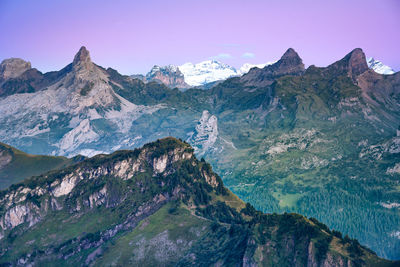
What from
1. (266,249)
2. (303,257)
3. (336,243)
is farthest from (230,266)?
(336,243)

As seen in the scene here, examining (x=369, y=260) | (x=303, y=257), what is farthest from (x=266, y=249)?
(x=369, y=260)

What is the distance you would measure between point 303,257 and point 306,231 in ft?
43.9

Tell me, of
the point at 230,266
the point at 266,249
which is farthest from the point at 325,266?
the point at 230,266

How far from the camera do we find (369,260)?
179m

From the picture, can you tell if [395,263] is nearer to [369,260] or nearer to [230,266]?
[369,260]

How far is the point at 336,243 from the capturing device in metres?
189

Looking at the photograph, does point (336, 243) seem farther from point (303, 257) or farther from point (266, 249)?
point (266, 249)

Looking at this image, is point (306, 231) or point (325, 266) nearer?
point (325, 266)

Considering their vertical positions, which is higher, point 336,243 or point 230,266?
point 336,243

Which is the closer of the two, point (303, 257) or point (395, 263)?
point (395, 263)

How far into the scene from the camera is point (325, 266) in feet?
592

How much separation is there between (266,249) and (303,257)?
1870 cm

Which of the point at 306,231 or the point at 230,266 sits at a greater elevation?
the point at 306,231

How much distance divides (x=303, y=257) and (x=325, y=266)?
11.4m
